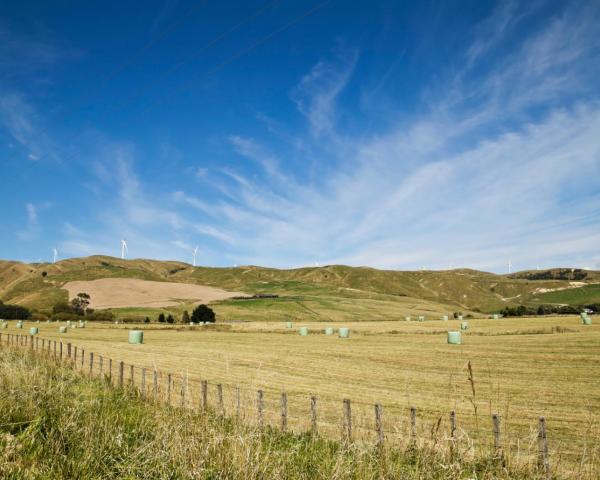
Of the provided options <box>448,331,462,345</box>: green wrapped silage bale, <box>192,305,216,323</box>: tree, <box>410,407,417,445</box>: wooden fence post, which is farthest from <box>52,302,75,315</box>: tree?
<box>410,407,417,445</box>: wooden fence post

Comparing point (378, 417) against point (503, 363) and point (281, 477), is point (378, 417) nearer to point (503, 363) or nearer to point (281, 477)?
point (281, 477)

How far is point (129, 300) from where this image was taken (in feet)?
454

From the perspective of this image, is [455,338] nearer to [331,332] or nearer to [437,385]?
[331,332]

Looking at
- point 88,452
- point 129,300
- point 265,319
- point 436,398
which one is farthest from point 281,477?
point 129,300

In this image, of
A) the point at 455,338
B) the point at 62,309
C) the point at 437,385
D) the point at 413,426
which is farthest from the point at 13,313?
the point at 413,426

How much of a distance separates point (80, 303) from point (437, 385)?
12629 cm

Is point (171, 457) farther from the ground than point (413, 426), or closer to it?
farther from the ground

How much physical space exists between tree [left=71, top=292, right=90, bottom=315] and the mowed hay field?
94.6 meters

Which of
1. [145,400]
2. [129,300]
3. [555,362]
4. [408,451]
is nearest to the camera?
[408,451]

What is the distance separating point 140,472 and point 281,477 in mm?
1864

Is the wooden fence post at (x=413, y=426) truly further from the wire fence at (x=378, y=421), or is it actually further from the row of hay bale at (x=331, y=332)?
the row of hay bale at (x=331, y=332)

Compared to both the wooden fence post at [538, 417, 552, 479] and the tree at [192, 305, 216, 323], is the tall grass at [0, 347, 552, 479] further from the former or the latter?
the tree at [192, 305, 216, 323]

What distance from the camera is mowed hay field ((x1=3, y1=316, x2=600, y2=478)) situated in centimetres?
1194

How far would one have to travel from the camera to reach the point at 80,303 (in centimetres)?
13162
